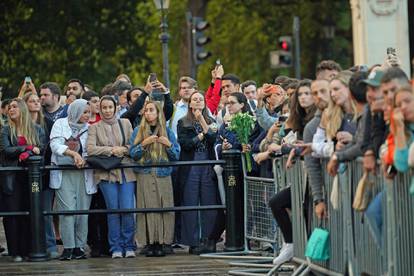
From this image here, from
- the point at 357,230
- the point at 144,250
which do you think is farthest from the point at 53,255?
the point at 357,230

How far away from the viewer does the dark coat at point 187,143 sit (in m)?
19.4

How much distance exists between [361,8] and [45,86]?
884 inches

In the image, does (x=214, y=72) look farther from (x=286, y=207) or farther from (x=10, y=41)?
(x=10, y=41)

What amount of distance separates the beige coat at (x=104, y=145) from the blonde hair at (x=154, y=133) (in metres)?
0.22

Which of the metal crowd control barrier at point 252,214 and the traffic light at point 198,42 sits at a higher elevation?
the traffic light at point 198,42

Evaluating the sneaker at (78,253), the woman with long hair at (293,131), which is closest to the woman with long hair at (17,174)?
the sneaker at (78,253)

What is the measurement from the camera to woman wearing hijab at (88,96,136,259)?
18922 mm

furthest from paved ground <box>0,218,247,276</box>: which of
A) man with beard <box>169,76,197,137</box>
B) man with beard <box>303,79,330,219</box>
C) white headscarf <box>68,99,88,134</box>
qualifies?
man with beard <box>303,79,330,219</box>

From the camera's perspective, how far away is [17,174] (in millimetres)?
19125

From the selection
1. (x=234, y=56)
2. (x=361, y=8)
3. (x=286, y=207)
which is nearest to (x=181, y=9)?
(x=234, y=56)

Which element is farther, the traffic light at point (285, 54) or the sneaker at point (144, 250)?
the traffic light at point (285, 54)

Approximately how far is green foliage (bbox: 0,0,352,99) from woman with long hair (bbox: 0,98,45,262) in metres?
23.5

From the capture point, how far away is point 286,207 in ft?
51.2

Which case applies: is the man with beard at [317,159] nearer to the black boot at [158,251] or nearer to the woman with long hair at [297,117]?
the woman with long hair at [297,117]
